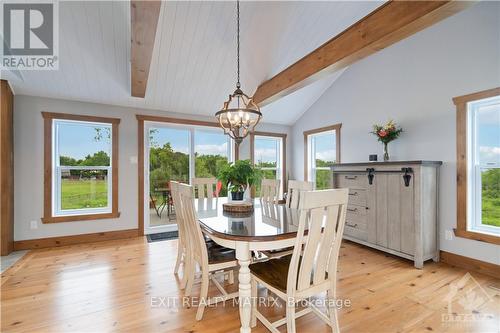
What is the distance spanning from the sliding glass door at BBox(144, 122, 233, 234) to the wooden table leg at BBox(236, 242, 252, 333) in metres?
3.08

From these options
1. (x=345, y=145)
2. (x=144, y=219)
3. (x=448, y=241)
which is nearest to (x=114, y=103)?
(x=144, y=219)

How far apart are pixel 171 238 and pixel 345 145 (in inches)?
142

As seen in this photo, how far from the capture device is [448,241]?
9.83 feet

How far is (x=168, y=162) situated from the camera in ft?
14.8

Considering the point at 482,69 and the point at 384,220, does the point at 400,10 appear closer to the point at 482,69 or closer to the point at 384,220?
the point at 482,69

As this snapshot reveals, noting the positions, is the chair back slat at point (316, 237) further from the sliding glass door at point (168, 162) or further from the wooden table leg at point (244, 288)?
the sliding glass door at point (168, 162)

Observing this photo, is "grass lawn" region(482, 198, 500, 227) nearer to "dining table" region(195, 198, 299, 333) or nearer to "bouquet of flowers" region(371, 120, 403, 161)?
"bouquet of flowers" region(371, 120, 403, 161)

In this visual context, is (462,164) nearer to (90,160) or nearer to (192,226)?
(192,226)

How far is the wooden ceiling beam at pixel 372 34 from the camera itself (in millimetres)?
1832

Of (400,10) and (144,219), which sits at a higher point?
(400,10)

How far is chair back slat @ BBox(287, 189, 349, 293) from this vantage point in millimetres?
1367

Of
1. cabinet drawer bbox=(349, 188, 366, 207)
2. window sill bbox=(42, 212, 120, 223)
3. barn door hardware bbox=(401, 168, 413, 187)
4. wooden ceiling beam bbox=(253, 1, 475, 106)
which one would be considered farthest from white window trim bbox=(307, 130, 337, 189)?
window sill bbox=(42, 212, 120, 223)

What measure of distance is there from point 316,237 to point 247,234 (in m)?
0.49

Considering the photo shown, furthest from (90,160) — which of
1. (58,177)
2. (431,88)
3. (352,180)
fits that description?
(431,88)
